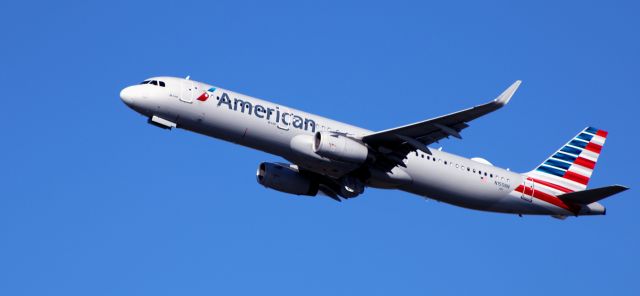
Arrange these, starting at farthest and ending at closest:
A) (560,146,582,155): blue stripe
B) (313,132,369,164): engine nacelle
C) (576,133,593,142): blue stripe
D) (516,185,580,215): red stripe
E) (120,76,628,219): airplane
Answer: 1. (576,133,593,142): blue stripe
2. (560,146,582,155): blue stripe
3. (516,185,580,215): red stripe
4. (120,76,628,219): airplane
5. (313,132,369,164): engine nacelle

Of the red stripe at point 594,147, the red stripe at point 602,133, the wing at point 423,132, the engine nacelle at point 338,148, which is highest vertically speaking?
the red stripe at point 602,133

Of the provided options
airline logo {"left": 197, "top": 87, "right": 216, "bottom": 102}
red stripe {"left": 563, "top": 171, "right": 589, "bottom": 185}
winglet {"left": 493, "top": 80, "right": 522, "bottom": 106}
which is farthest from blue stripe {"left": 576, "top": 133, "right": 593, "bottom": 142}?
airline logo {"left": 197, "top": 87, "right": 216, "bottom": 102}

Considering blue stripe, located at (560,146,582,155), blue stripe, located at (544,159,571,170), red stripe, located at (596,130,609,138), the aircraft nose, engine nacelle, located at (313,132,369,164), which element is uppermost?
red stripe, located at (596,130,609,138)

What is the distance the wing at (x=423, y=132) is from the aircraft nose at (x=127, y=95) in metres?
11.4

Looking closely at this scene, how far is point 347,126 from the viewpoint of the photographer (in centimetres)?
5038

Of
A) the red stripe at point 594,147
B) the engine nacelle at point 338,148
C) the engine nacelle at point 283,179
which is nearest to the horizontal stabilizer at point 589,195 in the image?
the red stripe at point 594,147

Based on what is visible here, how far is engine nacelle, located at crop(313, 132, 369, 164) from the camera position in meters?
47.2

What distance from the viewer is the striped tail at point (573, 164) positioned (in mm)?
55281

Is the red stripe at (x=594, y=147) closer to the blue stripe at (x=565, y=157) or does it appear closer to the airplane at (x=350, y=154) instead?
the blue stripe at (x=565, y=157)

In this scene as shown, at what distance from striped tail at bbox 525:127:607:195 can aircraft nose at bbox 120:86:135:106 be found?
22168 mm

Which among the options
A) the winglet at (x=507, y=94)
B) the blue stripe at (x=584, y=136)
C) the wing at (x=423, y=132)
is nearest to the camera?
the winglet at (x=507, y=94)

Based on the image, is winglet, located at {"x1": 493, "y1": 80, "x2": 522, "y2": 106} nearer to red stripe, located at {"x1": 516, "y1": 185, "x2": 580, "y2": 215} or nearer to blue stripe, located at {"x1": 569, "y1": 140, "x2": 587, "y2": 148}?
red stripe, located at {"x1": 516, "y1": 185, "x2": 580, "y2": 215}

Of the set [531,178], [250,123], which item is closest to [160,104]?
[250,123]

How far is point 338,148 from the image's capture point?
155ft
